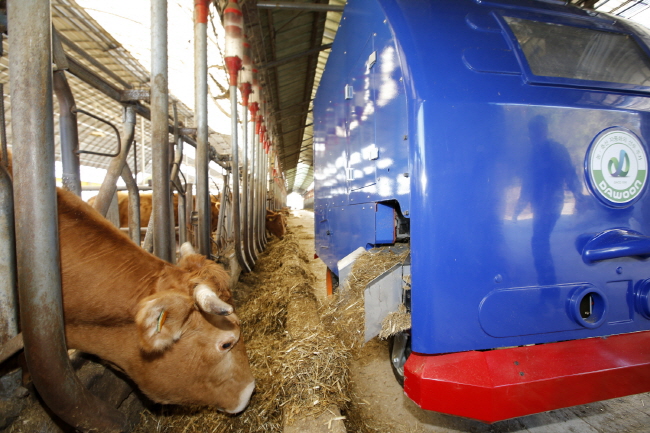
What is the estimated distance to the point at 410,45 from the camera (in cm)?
170

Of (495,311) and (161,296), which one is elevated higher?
(161,296)

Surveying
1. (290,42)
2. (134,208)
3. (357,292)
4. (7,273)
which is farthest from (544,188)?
(290,42)

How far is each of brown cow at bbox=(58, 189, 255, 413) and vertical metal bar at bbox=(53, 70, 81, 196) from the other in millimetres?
497

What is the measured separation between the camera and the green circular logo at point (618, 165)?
5.84 ft

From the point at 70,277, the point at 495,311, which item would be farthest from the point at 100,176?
the point at 495,311

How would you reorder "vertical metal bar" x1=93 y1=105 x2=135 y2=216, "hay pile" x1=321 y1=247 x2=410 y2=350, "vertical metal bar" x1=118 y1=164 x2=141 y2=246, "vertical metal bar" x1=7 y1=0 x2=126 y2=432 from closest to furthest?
"vertical metal bar" x1=7 y1=0 x2=126 y2=432
"hay pile" x1=321 y1=247 x2=410 y2=350
"vertical metal bar" x1=93 y1=105 x2=135 y2=216
"vertical metal bar" x1=118 y1=164 x2=141 y2=246

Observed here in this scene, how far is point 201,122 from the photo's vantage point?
3828mm

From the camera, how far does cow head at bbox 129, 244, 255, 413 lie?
1.53 metres

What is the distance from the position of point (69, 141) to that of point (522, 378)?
3.09 meters

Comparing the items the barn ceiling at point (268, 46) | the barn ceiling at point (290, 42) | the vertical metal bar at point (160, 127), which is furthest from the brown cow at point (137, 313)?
the barn ceiling at point (290, 42)

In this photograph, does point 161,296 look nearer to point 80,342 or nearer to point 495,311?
point 80,342

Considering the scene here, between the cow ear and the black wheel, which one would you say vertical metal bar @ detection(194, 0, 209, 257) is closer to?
the cow ear

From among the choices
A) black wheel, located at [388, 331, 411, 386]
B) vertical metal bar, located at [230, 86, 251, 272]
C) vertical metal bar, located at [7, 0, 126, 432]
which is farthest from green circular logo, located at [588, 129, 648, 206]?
vertical metal bar, located at [230, 86, 251, 272]

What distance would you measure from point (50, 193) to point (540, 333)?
243 cm
